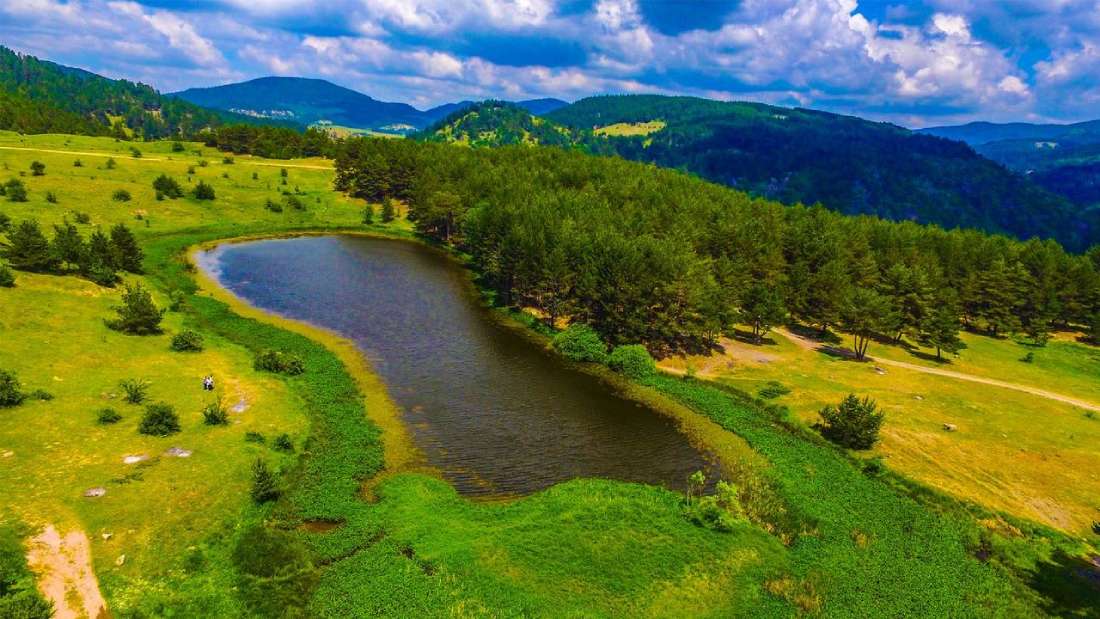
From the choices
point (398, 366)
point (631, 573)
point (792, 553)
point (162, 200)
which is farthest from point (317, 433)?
point (162, 200)

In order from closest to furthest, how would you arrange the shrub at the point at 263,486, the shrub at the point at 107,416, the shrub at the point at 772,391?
the shrub at the point at 263,486, the shrub at the point at 107,416, the shrub at the point at 772,391

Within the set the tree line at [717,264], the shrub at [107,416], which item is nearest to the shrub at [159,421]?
the shrub at [107,416]

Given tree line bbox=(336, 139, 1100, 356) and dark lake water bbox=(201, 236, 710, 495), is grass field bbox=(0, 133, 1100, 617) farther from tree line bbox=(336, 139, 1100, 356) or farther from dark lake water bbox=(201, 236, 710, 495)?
tree line bbox=(336, 139, 1100, 356)

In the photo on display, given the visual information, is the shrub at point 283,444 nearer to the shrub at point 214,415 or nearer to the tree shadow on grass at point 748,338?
the shrub at point 214,415

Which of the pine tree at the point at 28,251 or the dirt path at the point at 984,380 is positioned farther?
the dirt path at the point at 984,380

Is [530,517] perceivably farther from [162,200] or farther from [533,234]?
[162,200]

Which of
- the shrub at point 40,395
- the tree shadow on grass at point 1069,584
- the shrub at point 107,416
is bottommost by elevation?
the tree shadow on grass at point 1069,584
